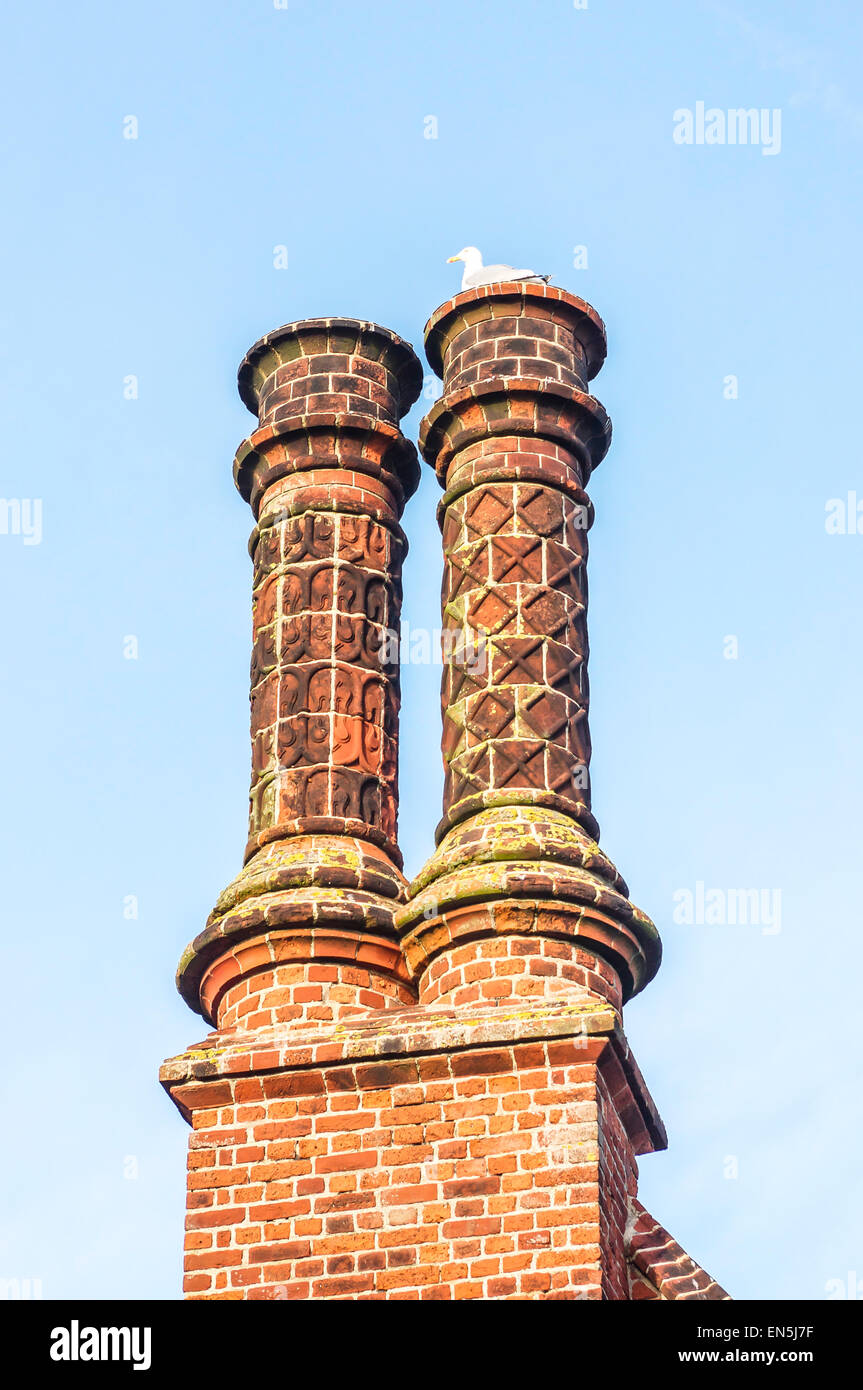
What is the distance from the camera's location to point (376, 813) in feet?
37.9

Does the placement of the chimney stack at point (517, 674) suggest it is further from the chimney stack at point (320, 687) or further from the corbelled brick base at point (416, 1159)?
the corbelled brick base at point (416, 1159)

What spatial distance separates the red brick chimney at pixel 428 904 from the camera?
9969 mm

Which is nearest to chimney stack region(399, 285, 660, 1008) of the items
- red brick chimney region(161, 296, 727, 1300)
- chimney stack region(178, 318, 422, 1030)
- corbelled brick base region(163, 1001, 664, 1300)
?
red brick chimney region(161, 296, 727, 1300)

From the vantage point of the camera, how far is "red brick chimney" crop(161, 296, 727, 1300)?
9969 millimetres

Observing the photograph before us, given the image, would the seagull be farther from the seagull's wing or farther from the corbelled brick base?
the corbelled brick base

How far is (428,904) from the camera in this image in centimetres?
1077

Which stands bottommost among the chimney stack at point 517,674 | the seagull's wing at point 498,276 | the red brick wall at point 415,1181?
the red brick wall at point 415,1181

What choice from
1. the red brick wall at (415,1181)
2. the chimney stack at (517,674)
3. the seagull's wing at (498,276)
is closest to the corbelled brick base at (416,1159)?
the red brick wall at (415,1181)

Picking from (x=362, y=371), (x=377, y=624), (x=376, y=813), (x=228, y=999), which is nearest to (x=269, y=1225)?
(x=228, y=999)

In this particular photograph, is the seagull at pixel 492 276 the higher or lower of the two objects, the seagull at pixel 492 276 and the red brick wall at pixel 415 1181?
the higher

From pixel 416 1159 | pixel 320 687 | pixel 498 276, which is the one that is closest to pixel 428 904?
pixel 416 1159

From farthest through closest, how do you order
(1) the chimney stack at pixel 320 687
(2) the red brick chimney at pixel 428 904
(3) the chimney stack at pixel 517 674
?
(1) the chimney stack at pixel 320 687 → (3) the chimney stack at pixel 517 674 → (2) the red brick chimney at pixel 428 904
